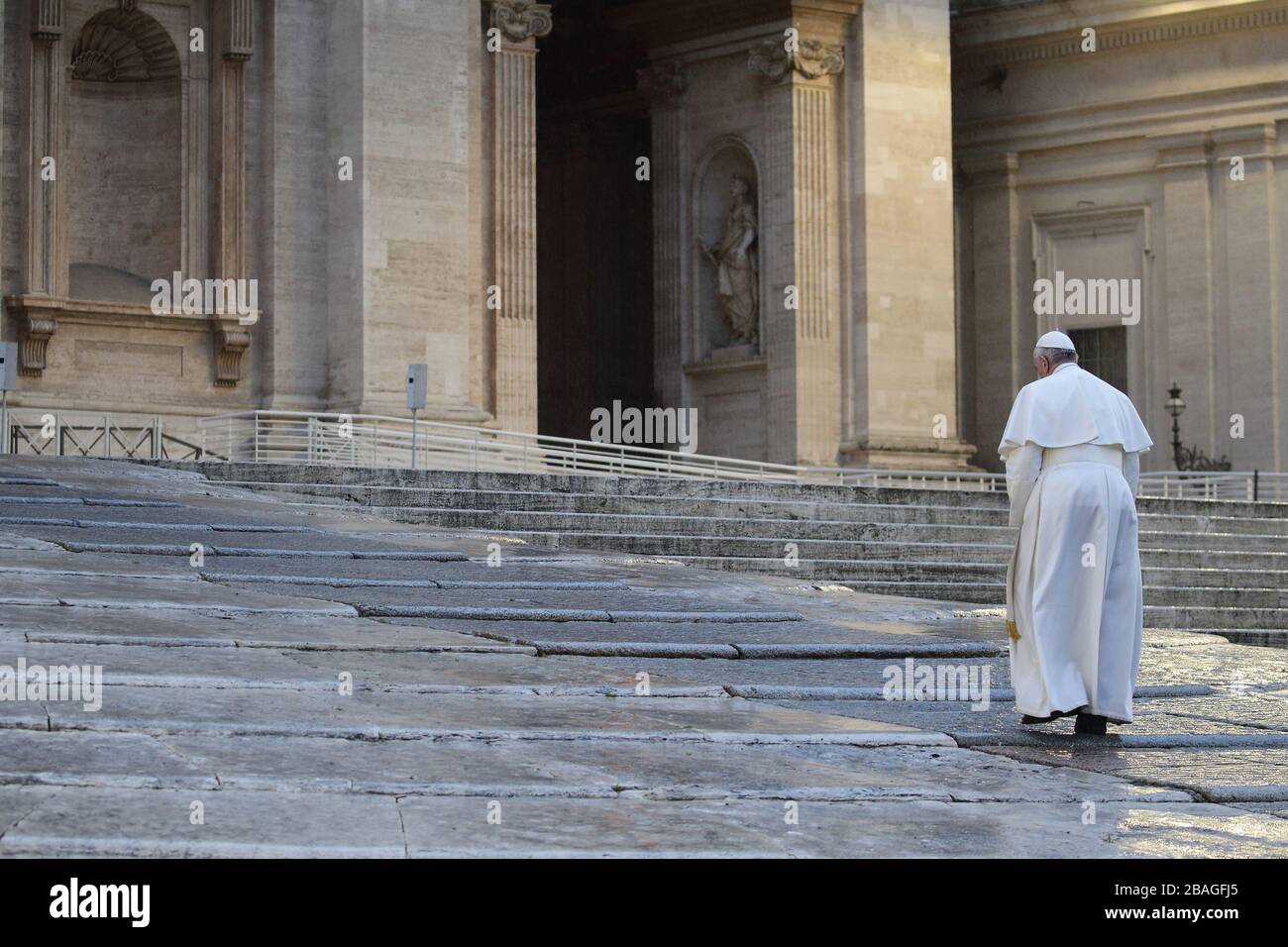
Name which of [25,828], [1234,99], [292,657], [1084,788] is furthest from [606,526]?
[1234,99]

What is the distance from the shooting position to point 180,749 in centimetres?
693

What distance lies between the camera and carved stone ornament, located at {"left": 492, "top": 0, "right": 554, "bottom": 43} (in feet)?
94.1

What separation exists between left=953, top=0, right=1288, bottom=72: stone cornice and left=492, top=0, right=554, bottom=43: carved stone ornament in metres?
10.9

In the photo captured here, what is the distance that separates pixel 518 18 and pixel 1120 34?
12692 mm

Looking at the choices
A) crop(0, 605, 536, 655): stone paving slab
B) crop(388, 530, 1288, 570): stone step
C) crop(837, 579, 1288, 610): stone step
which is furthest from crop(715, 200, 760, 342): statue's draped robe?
crop(0, 605, 536, 655): stone paving slab

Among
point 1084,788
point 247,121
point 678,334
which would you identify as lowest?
point 1084,788

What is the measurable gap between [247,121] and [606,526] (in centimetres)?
1224

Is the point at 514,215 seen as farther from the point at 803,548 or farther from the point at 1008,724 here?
the point at 1008,724

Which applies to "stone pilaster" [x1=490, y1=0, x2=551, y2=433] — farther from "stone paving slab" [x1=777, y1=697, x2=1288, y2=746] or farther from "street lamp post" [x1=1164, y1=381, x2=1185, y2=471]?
"stone paving slab" [x1=777, y1=697, x2=1288, y2=746]

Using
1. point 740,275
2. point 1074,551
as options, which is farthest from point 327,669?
point 740,275

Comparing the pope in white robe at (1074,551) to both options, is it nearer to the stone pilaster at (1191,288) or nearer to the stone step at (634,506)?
the stone step at (634,506)

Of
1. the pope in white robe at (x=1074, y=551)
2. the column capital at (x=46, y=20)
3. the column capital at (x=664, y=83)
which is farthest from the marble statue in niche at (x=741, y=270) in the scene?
the pope in white robe at (x=1074, y=551)
